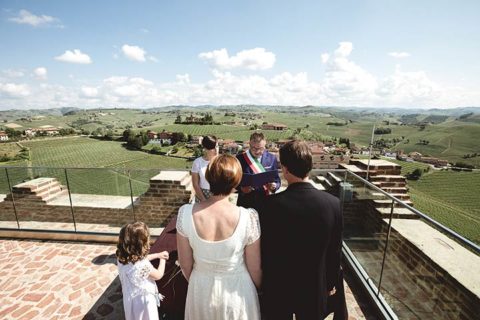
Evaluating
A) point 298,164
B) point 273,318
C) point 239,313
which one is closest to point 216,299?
point 239,313

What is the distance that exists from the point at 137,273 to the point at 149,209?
3.18 meters

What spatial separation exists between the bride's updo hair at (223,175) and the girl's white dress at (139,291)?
41.6 inches

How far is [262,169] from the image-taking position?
3092 millimetres

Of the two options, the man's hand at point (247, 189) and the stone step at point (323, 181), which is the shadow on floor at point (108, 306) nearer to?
the man's hand at point (247, 189)

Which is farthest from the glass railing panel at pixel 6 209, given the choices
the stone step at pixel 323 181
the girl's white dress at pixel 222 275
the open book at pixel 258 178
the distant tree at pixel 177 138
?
the distant tree at pixel 177 138

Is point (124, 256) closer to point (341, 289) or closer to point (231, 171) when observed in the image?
point (231, 171)

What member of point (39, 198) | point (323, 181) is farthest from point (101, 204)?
point (323, 181)

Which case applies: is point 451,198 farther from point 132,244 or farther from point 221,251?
point 132,244

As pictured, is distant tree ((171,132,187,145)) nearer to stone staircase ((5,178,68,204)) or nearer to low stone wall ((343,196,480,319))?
stone staircase ((5,178,68,204))

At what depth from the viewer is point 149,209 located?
5031mm

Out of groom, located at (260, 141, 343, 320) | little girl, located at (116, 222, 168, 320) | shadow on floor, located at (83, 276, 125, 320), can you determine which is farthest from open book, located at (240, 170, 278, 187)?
shadow on floor, located at (83, 276, 125, 320)

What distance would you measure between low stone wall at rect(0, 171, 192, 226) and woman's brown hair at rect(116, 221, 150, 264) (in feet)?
9.48

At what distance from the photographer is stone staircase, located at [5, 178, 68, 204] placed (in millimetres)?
5410

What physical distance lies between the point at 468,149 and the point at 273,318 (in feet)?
299
